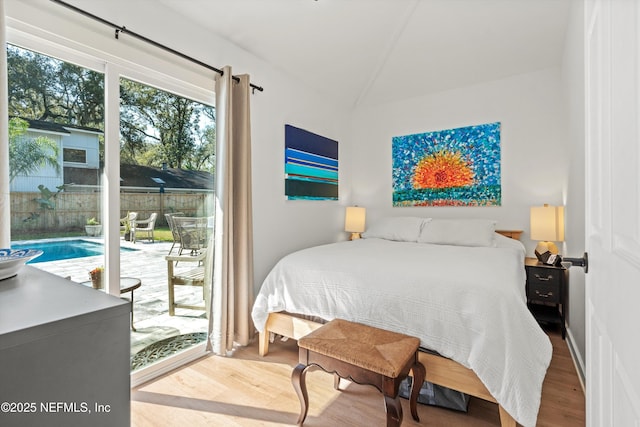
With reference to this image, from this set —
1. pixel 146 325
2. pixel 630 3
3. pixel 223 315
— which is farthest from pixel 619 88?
pixel 146 325

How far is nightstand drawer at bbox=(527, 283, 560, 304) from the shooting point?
8.91 ft

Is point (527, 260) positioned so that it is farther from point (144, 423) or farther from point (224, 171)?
point (144, 423)

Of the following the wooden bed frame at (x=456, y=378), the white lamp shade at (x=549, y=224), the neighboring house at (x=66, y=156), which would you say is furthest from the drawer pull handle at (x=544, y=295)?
the neighboring house at (x=66, y=156)

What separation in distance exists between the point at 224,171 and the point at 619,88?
7.22ft

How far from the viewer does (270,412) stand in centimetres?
175

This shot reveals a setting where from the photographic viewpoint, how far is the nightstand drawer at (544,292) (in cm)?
271

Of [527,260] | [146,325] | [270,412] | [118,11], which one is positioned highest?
[118,11]

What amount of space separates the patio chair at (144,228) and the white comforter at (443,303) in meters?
0.91

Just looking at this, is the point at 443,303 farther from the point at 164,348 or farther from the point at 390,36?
the point at 390,36

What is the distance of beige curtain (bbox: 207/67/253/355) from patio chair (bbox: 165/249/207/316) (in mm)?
102

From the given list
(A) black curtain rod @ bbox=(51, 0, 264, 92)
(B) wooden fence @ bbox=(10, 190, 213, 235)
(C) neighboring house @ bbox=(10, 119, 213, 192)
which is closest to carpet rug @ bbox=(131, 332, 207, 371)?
(B) wooden fence @ bbox=(10, 190, 213, 235)

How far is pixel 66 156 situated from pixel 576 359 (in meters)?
3.48

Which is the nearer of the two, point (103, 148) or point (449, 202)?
point (103, 148)

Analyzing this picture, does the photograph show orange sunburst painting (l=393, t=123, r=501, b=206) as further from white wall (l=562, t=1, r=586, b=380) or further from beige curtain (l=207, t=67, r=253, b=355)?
beige curtain (l=207, t=67, r=253, b=355)
